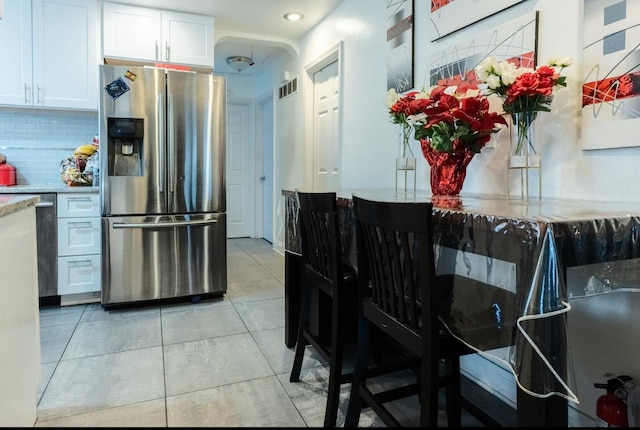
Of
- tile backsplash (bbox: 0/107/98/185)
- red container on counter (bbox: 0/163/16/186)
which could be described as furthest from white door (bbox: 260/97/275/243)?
red container on counter (bbox: 0/163/16/186)

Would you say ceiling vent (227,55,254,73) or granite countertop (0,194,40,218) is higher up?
ceiling vent (227,55,254,73)

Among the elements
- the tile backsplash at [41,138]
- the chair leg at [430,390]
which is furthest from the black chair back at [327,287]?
the tile backsplash at [41,138]

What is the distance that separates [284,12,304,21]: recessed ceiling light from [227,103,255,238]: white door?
245 cm

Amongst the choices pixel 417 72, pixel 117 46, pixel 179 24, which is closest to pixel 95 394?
pixel 417 72

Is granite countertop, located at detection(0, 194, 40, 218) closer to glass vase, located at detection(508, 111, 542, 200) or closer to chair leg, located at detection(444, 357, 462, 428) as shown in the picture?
chair leg, located at detection(444, 357, 462, 428)

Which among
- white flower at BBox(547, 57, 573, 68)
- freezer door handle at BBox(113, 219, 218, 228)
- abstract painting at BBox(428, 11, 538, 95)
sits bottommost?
freezer door handle at BBox(113, 219, 218, 228)

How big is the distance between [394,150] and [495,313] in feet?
6.03

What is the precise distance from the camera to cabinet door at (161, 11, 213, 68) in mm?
3455

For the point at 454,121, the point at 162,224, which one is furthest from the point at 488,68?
the point at 162,224

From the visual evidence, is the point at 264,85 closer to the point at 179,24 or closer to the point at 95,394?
the point at 179,24

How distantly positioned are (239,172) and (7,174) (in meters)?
3.07

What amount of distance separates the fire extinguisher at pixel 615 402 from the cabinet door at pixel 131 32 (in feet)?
11.7

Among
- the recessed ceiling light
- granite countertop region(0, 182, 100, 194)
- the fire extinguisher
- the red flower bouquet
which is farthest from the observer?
the recessed ceiling light

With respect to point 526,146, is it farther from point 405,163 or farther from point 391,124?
point 391,124
